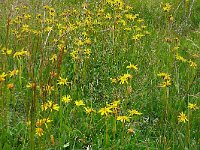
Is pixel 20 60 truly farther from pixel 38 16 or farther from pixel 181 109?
pixel 181 109

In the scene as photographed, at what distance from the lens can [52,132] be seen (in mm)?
2221

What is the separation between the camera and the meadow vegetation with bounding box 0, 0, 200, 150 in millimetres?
2090

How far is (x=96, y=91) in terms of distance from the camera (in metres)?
2.83

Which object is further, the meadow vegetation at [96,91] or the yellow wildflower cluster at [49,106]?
the meadow vegetation at [96,91]

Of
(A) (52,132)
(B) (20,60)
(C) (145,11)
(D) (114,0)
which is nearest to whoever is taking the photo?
(A) (52,132)

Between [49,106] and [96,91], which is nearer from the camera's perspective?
[49,106]

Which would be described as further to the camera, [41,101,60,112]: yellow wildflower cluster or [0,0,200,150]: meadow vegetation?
[0,0,200,150]: meadow vegetation

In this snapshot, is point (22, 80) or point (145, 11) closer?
point (22, 80)

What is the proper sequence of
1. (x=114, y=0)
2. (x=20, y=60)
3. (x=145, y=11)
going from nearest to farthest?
(x=20, y=60) < (x=114, y=0) < (x=145, y=11)

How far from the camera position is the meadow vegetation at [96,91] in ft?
6.86

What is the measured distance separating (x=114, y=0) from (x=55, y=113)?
173 cm

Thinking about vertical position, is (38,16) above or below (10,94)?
above

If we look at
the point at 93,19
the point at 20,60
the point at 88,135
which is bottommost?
the point at 88,135

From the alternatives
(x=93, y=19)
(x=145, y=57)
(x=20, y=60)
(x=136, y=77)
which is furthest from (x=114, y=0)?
(x=20, y=60)
